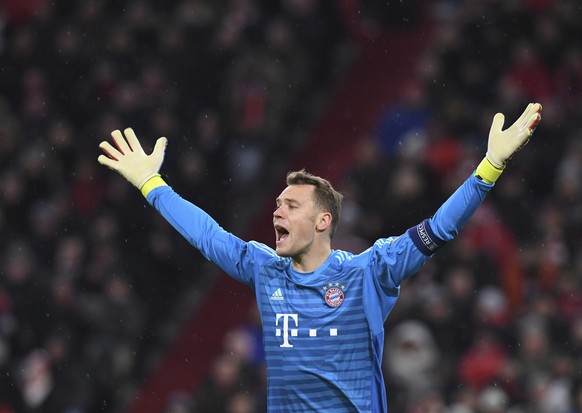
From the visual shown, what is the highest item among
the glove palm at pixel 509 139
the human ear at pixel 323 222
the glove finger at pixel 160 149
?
the glove finger at pixel 160 149

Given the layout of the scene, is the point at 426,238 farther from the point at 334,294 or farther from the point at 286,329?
the point at 286,329

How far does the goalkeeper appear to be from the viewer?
20.2 ft

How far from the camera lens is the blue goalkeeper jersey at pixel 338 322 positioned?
6230 mm

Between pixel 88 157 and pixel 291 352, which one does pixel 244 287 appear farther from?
pixel 291 352

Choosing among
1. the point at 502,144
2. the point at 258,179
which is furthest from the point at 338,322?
the point at 258,179

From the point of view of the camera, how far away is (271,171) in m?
14.6

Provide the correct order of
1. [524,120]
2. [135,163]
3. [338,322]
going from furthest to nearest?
1. [135,163]
2. [338,322]
3. [524,120]

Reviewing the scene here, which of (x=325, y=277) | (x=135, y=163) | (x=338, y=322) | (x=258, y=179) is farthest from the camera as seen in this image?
(x=258, y=179)

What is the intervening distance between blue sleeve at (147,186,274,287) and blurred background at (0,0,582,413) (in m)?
4.24

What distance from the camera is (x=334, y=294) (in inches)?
250

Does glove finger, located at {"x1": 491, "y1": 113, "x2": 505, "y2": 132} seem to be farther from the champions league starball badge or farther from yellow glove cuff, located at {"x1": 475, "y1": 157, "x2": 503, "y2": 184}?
the champions league starball badge

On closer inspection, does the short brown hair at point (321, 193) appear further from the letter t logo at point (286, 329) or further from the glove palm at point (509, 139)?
→ the glove palm at point (509, 139)

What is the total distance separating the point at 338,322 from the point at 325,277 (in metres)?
0.25

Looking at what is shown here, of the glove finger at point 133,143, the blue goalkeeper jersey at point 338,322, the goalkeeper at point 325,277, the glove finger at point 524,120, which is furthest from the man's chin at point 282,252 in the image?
the glove finger at point 524,120
